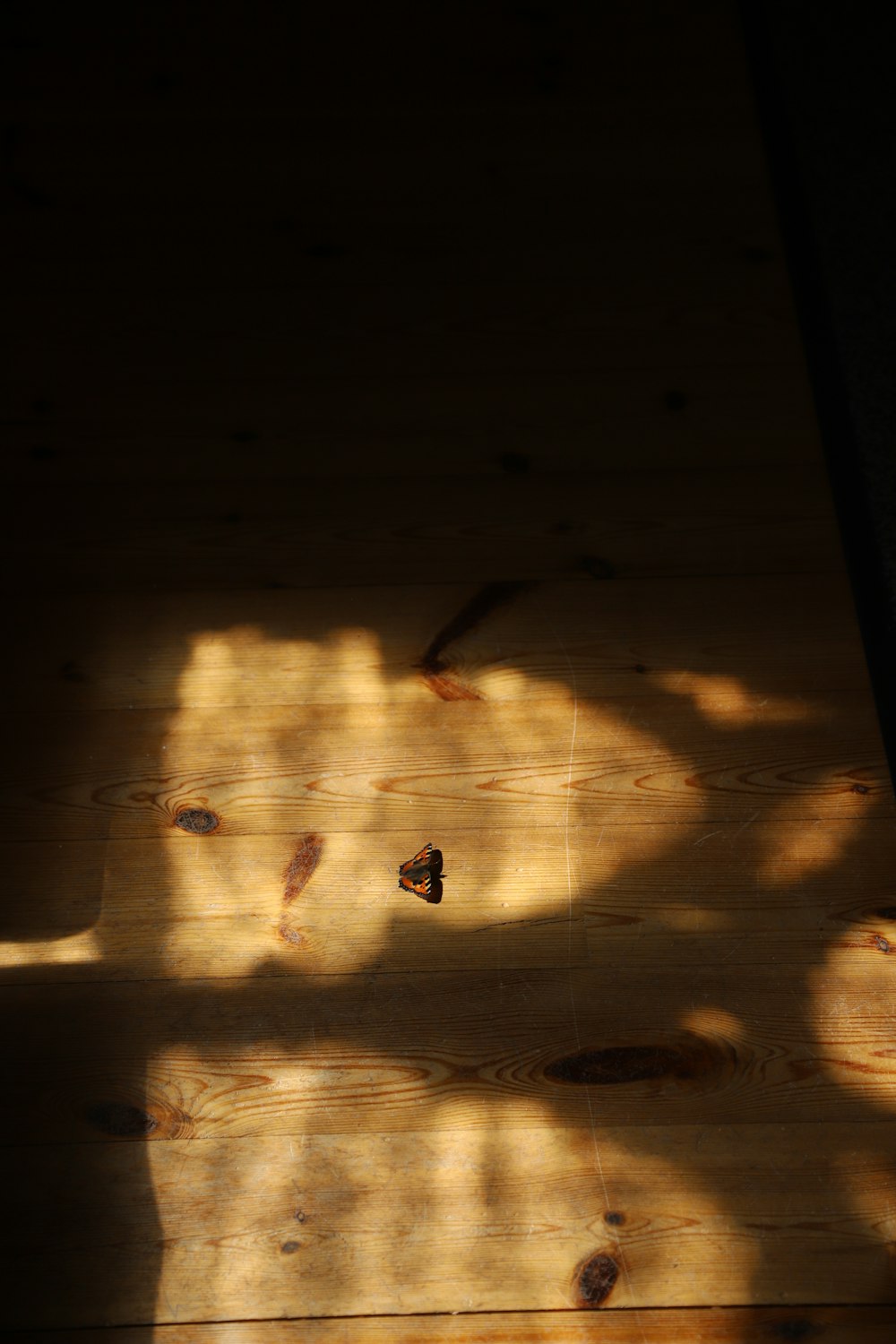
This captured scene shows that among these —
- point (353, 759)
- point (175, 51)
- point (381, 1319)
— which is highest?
point (175, 51)

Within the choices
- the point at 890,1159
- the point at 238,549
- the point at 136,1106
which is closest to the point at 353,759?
the point at 238,549

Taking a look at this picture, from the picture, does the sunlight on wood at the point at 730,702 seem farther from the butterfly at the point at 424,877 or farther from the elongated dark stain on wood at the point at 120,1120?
the elongated dark stain on wood at the point at 120,1120

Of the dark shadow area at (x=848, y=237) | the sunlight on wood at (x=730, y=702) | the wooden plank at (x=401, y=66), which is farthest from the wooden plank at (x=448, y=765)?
the wooden plank at (x=401, y=66)

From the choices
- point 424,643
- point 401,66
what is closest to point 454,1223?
point 424,643

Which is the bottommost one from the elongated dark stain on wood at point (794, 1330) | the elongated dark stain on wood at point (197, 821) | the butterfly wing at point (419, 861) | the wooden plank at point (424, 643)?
the elongated dark stain on wood at point (794, 1330)

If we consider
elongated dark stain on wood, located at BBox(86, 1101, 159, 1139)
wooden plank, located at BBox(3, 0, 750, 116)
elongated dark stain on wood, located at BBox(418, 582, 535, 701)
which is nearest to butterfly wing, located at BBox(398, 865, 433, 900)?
elongated dark stain on wood, located at BBox(418, 582, 535, 701)

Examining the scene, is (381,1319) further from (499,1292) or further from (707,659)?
(707,659)
